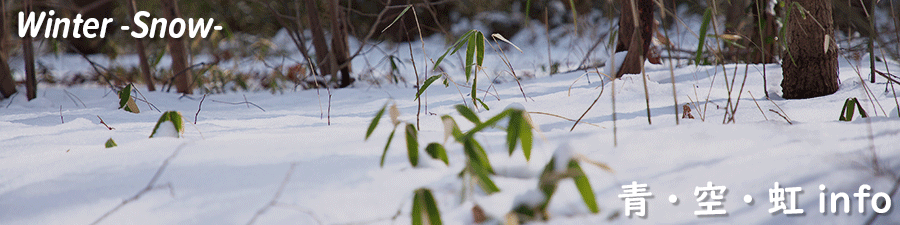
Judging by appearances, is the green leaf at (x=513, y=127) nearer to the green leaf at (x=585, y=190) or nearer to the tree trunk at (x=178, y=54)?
the green leaf at (x=585, y=190)

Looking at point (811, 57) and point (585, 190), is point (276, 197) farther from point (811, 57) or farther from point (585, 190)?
point (811, 57)

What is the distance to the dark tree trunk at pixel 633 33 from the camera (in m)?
1.67

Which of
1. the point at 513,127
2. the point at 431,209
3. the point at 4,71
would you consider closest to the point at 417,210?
the point at 431,209

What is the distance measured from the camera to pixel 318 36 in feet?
8.39

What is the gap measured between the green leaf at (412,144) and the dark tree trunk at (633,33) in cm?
125

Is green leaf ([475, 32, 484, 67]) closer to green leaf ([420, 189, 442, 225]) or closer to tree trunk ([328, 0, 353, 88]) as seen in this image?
green leaf ([420, 189, 442, 225])

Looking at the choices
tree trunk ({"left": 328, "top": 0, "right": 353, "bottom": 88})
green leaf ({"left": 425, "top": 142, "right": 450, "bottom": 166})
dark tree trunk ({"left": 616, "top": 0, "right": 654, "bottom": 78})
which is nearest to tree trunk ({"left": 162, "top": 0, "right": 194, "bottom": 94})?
tree trunk ({"left": 328, "top": 0, "right": 353, "bottom": 88})

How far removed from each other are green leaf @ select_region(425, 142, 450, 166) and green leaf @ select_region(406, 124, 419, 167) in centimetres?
2

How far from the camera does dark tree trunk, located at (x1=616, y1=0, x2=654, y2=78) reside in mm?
1671

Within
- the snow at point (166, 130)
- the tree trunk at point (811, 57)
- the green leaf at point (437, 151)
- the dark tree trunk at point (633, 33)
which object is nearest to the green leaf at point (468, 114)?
the green leaf at point (437, 151)

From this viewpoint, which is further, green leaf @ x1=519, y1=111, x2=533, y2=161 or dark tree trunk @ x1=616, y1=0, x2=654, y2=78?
dark tree trunk @ x1=616, y1=0, x2=654, y2=78

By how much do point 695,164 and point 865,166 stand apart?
16cm

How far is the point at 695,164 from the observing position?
1.97ft

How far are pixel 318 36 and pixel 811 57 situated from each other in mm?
1954
